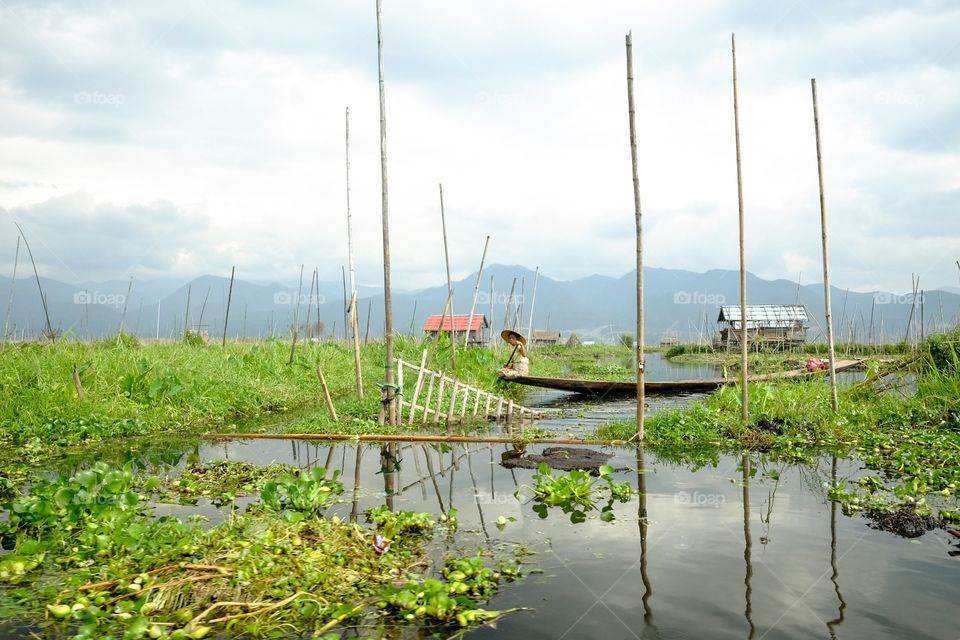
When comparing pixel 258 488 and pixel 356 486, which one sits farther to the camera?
pixel 356 486

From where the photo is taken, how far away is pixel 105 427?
8.61 metres

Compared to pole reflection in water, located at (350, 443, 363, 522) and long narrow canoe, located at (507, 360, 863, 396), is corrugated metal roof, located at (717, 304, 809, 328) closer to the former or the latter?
long narrow canoe, located at (507, 360, 863, 396)

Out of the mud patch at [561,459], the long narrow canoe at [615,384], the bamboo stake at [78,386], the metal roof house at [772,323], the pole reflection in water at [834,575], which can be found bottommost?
the pole reflection in water at [834,575]

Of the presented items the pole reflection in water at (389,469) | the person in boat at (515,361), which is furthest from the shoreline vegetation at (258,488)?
the person in boat at (515,361)

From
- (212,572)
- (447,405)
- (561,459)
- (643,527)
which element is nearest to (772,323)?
(447,405)

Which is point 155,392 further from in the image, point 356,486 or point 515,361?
point 515,361

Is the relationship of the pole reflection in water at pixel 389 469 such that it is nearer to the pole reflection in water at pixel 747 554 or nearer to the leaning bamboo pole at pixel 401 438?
the leaning bamboo pole at pixel 401 438

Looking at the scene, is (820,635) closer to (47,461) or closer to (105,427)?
(47,461)

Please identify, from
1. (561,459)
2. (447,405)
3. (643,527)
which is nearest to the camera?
(643,527)

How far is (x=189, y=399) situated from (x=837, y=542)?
9.32m

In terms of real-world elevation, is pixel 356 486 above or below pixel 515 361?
below

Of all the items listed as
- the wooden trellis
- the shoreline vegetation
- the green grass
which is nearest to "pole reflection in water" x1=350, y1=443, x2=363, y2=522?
the shoreline vegetation

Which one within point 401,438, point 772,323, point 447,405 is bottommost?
point 401,438

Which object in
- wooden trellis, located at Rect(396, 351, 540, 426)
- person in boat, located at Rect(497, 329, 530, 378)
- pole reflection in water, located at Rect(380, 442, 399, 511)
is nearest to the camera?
pole reflection in water, located at Rect(380, 442, 399, 511)
